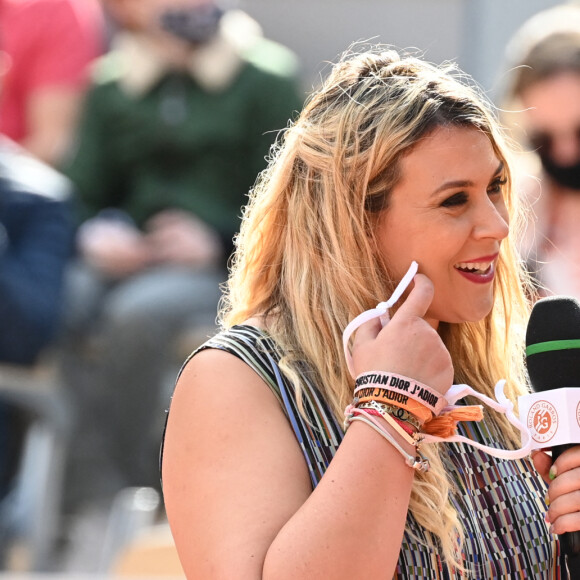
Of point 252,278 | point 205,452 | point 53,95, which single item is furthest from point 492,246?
point 53,95

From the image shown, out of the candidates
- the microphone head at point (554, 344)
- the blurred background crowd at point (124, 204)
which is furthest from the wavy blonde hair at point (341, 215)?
the blurred background crowd at point (124, 204)

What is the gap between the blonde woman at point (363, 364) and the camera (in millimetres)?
1614

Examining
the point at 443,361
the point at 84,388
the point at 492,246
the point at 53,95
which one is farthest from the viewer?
the point at 53,95

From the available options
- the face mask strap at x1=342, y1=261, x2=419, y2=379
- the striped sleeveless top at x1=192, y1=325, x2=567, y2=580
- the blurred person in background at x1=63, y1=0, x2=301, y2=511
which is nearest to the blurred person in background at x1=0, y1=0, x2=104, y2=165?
the blurred person in background at x1=63, y1=0, x2=301, y2=511

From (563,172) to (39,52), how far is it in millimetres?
2497

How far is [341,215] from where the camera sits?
1.92m

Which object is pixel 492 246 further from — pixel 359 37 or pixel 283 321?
pixel 359 37

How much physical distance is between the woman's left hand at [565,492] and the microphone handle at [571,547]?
0.6 inches

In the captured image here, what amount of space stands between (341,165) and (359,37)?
355 cm

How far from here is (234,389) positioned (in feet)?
5.78

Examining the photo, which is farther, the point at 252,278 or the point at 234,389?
the point at 252,278

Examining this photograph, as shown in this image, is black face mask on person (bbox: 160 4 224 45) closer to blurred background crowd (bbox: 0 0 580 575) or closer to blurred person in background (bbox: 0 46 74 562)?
blurred background crowd (bbox: 0 0 580 575)

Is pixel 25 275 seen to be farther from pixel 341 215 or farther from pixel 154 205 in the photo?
pixel 341 215

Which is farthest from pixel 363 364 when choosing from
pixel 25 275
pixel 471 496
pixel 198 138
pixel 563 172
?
pixel 198 138
